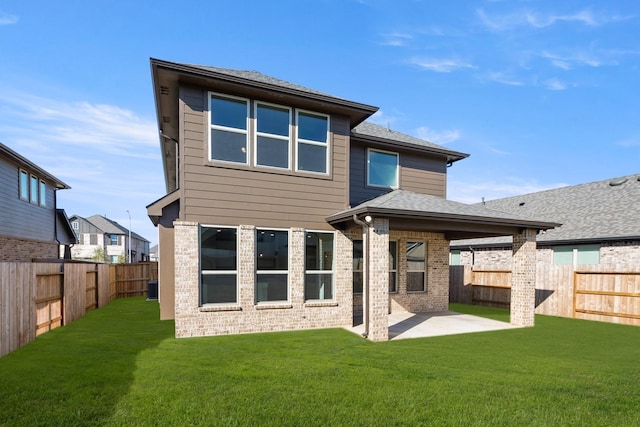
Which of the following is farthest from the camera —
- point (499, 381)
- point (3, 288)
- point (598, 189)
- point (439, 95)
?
point (598, 189)

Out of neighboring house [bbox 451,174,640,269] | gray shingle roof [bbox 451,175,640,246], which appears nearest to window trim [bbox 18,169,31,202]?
neighboring house [bbox 451,174,640,269]

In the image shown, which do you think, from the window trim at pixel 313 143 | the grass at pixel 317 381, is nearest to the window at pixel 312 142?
the window trim at pixel 313 143

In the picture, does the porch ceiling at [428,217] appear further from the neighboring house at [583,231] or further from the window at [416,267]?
the neighboring house at [583,231]

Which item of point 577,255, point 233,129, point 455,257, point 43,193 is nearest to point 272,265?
point 233,129

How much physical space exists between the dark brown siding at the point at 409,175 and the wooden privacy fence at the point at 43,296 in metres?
8.56

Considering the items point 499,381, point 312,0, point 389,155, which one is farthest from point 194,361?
point 312,0

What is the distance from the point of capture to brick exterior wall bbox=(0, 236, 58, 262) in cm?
1417

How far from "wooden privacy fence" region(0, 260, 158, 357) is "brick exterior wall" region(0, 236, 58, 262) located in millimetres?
4149

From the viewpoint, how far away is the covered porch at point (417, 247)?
7703 millimetres

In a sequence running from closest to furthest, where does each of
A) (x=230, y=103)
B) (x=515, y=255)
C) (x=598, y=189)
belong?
1. (x=230, y=103)
2. (x=515, y=255)
3. (x=598, y=189)

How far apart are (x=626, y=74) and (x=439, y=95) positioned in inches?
295

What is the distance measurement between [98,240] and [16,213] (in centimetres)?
3504

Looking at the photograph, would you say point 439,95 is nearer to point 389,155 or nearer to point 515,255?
point 389,155

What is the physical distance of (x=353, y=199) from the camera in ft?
35.4
